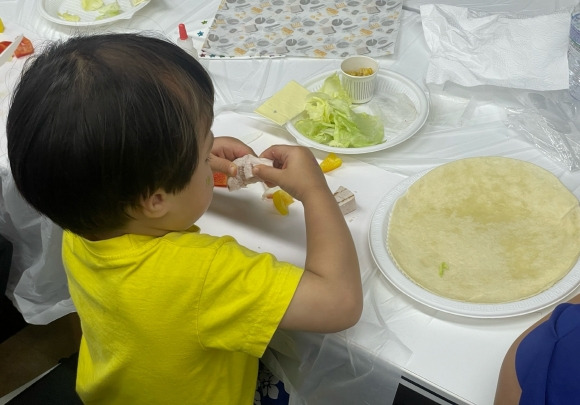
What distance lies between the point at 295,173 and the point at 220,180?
19 cm

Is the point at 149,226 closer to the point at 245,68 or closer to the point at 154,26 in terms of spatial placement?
the point at 245,68

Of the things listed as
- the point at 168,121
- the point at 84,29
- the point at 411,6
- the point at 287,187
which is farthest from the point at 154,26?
the point at 168,121

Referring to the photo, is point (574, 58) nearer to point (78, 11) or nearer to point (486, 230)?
point (486, 230)

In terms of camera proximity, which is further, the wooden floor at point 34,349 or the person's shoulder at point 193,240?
the wooden floor at point 34,349

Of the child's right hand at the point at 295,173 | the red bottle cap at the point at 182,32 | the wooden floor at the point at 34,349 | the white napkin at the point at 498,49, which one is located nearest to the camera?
the child's right hand at the point at 295,173

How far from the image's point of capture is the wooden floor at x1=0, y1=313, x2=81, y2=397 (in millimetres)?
1649

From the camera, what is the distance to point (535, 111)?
1.07 m

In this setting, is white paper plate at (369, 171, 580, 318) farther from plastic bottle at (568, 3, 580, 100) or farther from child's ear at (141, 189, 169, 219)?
plastic bottle at (568, 3, 580, 100)

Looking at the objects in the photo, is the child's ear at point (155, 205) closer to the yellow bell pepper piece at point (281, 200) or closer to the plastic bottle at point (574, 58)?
the yellow bell pepper piece at point (281, 200)

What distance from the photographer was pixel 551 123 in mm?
1042

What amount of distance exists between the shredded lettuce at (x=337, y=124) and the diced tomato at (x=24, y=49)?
0.76 metres

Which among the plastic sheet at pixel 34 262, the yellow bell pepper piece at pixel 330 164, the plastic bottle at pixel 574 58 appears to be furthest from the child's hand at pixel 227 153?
the plastic bottle at pixel 574 58

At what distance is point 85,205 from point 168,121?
151mm

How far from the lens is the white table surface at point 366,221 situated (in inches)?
29.3
